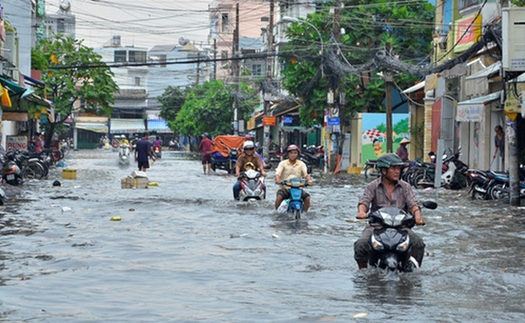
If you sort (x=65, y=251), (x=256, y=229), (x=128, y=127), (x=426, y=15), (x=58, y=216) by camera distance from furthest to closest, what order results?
(x=128, y=127) → (x=426, y=15) → (x=58, y=216) → (x=256, y=229) → (x=65, y=251)

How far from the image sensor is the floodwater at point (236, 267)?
27.9ft

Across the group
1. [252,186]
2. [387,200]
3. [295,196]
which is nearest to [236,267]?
[387,200]

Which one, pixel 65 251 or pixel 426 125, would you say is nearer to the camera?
pixel 65 251

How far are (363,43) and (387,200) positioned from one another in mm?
38993

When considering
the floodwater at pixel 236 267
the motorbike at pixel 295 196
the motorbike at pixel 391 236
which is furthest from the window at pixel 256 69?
the motorbike at pixel 391 236

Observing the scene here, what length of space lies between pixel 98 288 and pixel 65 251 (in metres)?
3.22

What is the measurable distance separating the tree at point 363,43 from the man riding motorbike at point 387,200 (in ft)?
120

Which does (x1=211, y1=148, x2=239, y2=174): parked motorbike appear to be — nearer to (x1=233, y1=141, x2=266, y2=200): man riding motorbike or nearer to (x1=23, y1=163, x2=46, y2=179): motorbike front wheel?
(x1=23, y1=163, x2=46, y2=179): motorbike front wheel

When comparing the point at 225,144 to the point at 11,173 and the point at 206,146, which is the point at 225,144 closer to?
the point at 206,146

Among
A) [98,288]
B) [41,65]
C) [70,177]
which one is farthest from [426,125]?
[98,288]

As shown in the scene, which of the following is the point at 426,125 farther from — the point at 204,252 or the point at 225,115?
the point at 225,115

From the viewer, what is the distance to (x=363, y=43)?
4859 centimetres

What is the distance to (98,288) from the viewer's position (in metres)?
9.73

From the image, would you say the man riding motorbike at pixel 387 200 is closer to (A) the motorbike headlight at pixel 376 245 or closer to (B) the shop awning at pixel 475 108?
(A) the motorbike headlight at pixel 376 245
